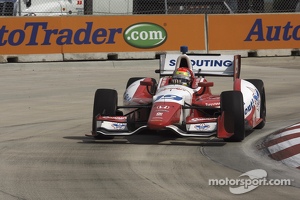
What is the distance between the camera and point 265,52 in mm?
24484

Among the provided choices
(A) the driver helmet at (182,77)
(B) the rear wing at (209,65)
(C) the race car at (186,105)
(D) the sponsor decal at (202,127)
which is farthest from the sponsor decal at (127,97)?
(D) the sponsor decal at (202,127)

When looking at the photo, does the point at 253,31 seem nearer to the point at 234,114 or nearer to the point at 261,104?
the point at 261,104

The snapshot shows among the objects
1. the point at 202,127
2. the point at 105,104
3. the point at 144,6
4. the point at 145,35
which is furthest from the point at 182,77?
the point at 144,6

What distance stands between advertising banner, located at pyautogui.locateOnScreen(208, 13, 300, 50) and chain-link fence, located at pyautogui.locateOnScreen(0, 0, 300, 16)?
6.56ft

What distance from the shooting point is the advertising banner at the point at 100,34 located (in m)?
23.1

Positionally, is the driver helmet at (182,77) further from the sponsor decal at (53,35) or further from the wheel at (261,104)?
the sponsor decal at (53,35)

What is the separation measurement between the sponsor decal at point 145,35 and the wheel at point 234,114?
41.9 ft

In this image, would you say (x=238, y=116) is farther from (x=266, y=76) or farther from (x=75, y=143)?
(x=266, y=76)

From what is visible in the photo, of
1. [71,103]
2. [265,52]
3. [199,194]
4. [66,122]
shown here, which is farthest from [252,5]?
[199,194]

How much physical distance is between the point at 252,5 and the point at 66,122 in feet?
47.9

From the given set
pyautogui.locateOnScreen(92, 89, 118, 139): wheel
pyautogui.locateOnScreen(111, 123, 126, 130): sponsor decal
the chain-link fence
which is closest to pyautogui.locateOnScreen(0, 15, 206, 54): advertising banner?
the chain-link fence

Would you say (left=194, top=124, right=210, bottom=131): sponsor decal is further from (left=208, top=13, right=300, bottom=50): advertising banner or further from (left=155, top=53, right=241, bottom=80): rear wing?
(left=208, top=13, right=300, bottom=50): advertising banner

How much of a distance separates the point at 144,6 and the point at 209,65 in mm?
15444

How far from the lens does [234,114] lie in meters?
11.0
